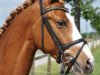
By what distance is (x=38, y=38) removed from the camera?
4172 mm

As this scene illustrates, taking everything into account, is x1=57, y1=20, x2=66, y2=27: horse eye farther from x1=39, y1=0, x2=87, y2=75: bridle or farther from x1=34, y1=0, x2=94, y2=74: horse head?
x1=39, y1=0, x2=87, y2=75: bridle

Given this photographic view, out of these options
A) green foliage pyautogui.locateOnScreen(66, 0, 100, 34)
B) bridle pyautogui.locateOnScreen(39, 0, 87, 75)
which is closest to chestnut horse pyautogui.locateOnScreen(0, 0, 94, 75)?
bridle pyautogui.locateOnScreen(39, 0, 87, 75)

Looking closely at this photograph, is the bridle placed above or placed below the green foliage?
above

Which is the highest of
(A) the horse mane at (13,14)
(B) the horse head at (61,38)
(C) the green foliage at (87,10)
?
(A) the horse mane at (13,14)

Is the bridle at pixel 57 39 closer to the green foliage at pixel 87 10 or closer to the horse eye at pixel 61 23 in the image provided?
the horse eye at pixel 61 23

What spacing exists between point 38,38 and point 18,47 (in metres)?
0.26

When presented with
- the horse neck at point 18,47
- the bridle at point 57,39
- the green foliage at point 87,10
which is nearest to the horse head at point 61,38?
the bridle at point 57,39

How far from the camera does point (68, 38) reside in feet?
13.4

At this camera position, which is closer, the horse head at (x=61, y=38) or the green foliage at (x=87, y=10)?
the horse head at (x=61, y=38)

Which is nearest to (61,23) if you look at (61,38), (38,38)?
(61,38)

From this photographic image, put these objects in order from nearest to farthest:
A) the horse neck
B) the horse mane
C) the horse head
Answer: the horse head < the horse neck < the horse mane

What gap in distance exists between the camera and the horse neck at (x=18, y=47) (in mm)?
4188

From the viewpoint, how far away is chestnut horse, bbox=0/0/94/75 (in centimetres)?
407

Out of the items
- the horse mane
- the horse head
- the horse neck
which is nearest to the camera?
the horse head
